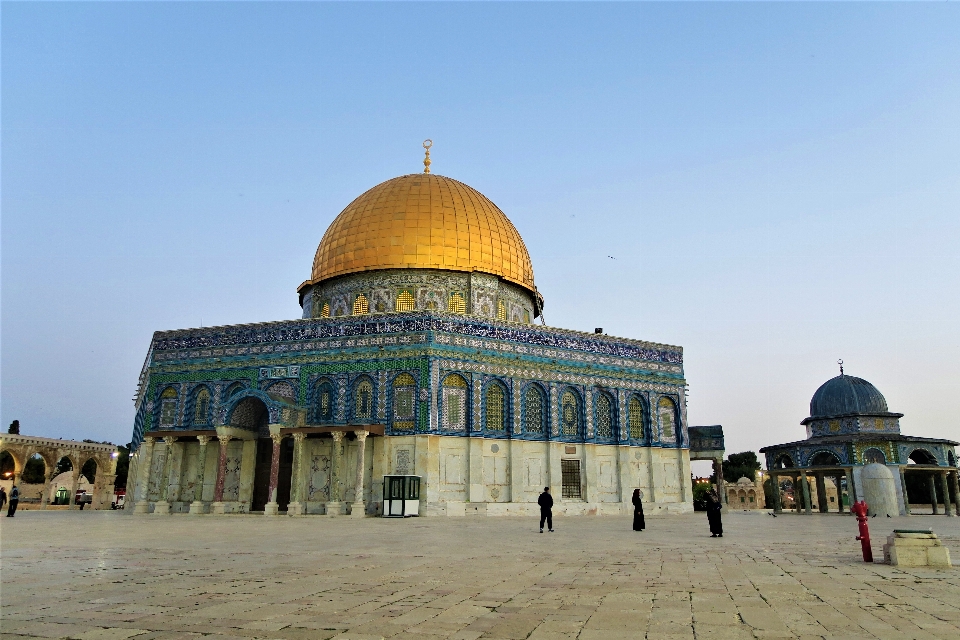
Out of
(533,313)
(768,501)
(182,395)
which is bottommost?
(768,501)

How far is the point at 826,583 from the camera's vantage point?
23.0ft

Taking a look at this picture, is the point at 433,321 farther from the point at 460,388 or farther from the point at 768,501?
the point at 768,501

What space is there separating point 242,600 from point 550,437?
22.9m

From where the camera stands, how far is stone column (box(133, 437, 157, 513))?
26.8 metres

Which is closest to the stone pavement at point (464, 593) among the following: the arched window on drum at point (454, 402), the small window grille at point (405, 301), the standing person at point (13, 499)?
the standing person at point (13, 499)

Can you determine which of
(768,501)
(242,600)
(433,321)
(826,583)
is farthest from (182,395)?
(768,501)

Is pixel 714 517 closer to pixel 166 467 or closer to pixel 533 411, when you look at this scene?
pixel 533 411

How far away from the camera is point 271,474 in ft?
82.6

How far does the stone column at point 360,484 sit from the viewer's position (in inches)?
947

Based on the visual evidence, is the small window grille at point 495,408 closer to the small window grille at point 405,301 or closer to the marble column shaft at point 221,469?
the small window grille at point 405,301

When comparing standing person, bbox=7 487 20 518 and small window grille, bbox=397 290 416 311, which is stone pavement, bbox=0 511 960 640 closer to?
standing person, bbox=7 487 20 518

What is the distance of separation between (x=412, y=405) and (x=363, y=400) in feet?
6.91

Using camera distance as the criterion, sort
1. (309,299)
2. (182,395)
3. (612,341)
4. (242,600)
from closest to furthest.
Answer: (242,600) → (182,395) → (612,341) → (309,299)

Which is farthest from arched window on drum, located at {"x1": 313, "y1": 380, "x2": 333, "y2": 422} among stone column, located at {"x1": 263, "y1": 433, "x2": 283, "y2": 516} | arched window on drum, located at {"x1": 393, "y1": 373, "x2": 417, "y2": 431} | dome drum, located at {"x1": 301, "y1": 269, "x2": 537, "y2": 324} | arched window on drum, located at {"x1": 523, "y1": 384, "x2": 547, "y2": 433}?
arched window on drum, located at {"x1": 523, "y1": 384, "x2": 547, "y2": 433}
